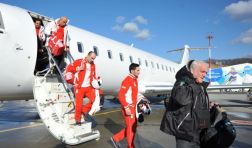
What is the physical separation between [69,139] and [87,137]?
0.50m

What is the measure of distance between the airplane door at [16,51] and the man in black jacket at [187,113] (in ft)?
15.6

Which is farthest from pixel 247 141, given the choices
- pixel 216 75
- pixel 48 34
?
pixel 216 75

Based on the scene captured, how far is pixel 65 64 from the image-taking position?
8336mm

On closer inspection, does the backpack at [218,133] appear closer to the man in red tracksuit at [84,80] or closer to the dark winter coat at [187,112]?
the dark winter coat at [187,112]

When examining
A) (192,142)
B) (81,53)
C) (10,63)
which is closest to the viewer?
(192,142)

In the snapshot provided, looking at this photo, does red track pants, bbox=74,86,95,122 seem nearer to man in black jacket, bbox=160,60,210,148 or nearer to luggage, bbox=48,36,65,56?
luggage, bbox=48,36,65,56

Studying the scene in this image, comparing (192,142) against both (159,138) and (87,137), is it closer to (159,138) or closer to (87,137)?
(87,137)

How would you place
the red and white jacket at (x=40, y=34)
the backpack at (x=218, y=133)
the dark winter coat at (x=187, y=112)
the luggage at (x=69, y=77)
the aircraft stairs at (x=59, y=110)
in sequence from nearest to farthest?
the dark winter coat at (x=187, y=112), the backpack at (x=218, y=133), the aircraft stairs at (x=59, y=110), the luggage at (x=69, y=77), the red and white jacket at (x=40, y=34)

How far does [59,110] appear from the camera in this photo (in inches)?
276

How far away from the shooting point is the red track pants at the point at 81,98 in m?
6.82

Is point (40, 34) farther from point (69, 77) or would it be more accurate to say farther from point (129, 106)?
point (129, 106)

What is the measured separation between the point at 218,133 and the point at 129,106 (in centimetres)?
275

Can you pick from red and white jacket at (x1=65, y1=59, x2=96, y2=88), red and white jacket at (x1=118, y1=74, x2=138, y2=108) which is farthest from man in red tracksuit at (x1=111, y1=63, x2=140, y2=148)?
red and white jacket at (x1=65, y1=59, x2=96, y2=88)

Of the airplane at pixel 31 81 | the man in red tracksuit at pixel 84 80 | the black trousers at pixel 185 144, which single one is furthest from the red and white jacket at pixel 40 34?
the black trousers at pixel 185 144
